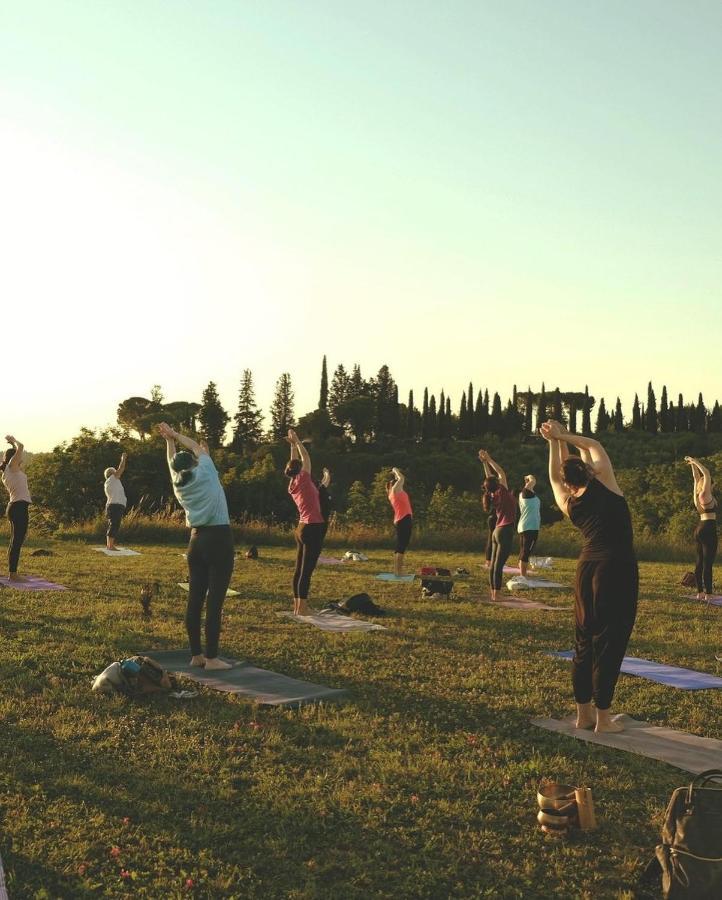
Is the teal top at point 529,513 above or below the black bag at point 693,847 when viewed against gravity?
above

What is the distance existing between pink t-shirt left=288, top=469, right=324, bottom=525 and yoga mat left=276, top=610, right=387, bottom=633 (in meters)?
1.15

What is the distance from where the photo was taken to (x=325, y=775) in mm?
4645

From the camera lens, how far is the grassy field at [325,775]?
358cm

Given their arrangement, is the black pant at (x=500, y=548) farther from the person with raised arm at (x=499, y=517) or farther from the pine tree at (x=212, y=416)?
the pine tree at (x=212, y=416)

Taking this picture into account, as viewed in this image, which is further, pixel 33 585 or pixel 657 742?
pixel 33 585

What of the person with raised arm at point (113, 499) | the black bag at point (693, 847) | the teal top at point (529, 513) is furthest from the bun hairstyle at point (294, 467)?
the person with raised arm at point (113, 499)

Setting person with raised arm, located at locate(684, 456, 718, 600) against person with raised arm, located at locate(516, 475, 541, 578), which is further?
person with raised arm, located at locate(516, 475, 541, 578)

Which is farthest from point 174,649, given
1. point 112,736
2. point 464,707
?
point 464,707

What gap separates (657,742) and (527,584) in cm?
855

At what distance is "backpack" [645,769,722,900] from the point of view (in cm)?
318

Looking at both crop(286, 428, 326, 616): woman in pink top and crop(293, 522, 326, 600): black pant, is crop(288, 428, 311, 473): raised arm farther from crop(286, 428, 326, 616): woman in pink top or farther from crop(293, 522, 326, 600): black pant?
crop(293, 522, 326, 600): black pant

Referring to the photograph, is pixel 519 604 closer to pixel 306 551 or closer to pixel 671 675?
pixel 306 551

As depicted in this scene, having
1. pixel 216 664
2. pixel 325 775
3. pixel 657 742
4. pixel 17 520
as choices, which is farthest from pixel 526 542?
pixel 325 775

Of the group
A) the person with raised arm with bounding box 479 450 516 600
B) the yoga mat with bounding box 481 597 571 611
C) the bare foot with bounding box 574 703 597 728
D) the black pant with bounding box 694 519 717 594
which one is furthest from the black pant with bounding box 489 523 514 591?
the bare foot with bounding box 574 703 597 728
